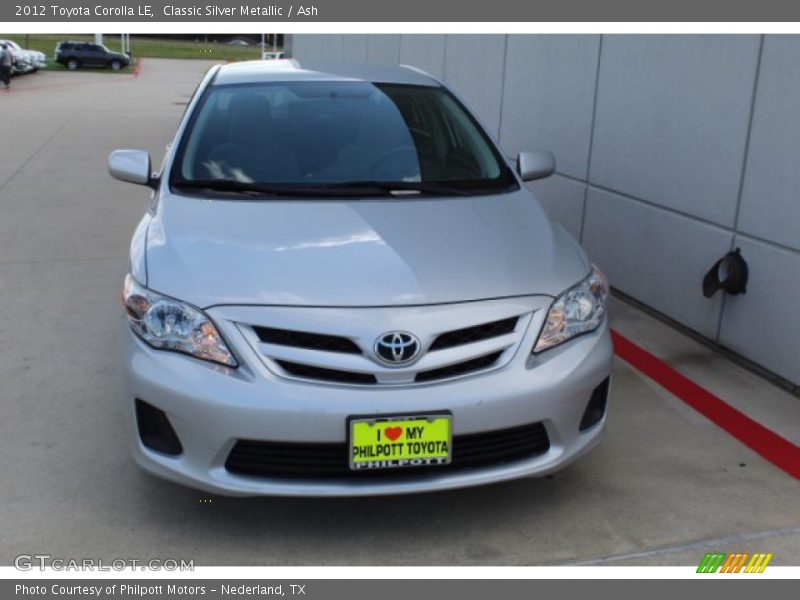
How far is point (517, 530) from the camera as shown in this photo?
348 cm

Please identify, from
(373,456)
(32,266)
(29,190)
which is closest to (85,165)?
(29,190)

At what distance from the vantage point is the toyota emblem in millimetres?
3139

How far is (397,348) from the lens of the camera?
3.14m

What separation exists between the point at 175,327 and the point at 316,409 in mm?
605

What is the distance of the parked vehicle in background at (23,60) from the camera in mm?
36031

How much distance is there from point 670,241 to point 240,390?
3.47 meters

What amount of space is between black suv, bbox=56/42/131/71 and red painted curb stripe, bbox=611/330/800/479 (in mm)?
44511

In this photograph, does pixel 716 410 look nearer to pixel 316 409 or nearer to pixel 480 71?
pixel 316 409

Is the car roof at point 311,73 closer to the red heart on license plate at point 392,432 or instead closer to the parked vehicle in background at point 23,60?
the red heart on license plate at point 392,432

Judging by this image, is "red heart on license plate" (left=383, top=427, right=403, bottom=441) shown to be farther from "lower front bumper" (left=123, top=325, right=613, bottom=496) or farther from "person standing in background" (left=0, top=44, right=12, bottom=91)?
"person standing in background" (left=0, top=44, right=12, bottom=91)

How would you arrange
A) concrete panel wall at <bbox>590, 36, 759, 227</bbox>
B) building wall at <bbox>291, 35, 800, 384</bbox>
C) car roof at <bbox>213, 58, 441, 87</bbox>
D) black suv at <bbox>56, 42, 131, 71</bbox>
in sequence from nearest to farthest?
building wall at <bbox>291, 35, 800, 384</bbox>
car roof at <bbox>213, 58, 441, 87</bbox>
concrete panel wall at <bbox>590, 36, 759, 227</bbox>
black suv at <bbox>56, 42, 131, 71</bbox>

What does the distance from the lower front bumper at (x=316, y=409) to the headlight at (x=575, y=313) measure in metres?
0.05

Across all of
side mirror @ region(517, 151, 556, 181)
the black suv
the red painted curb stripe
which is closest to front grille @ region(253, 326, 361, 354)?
side mirror @ region(517, 151, 556, 181)

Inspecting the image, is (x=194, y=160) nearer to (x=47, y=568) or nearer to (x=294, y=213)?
(x=294, y=213)
